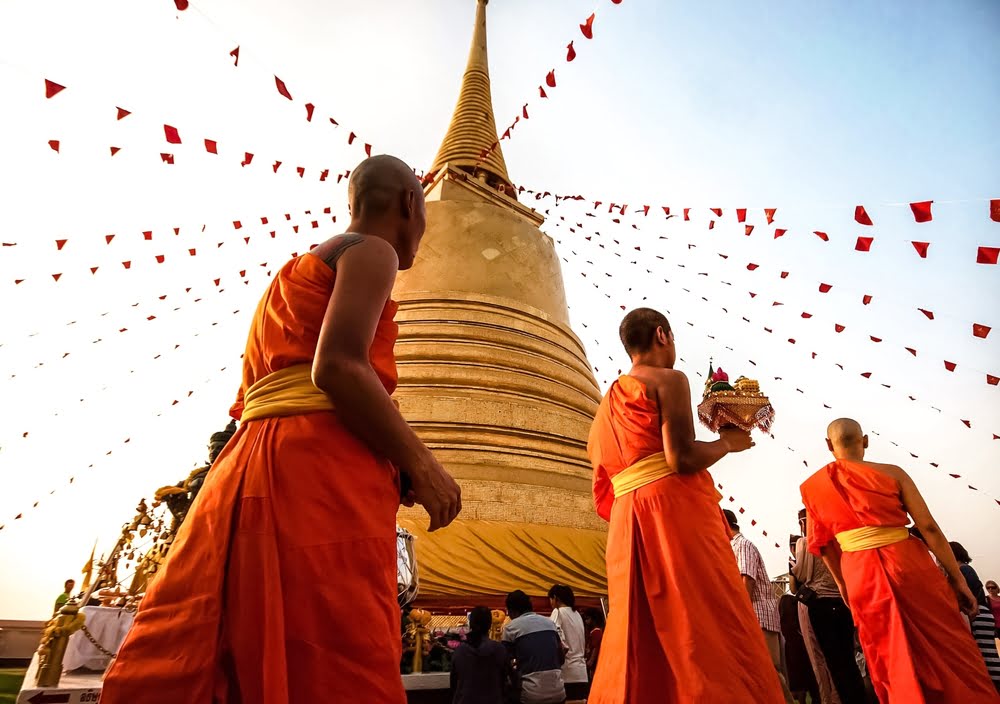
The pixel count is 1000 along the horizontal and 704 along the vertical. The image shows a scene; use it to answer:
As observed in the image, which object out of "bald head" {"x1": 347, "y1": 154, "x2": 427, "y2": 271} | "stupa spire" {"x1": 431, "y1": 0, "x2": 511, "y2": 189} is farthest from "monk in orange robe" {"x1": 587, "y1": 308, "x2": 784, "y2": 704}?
"stupa spire" {"x1": 431, "y1": 0, "x2": 511, "y2": 189}

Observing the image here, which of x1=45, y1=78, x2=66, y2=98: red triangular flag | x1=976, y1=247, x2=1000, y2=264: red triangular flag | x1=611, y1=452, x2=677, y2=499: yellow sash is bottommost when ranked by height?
x1=611, y1=452, x2=677, y2=499: yellow sash

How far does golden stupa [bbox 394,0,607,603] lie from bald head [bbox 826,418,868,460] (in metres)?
4.00

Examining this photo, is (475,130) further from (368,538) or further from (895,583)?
(368,538)

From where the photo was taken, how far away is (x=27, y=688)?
3088mm

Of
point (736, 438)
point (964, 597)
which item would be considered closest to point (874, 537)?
point (964, 597)

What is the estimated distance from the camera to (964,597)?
3668mm

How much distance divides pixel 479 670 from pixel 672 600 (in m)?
1.95

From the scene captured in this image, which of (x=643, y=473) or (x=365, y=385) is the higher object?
(x=643, y=473)

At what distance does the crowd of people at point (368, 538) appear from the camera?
4.42 ft

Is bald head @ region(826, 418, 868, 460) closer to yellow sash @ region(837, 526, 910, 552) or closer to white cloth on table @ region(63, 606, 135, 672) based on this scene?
yellow sash @ region(837, 526, 910, 552)

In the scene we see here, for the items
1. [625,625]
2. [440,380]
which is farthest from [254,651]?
[440,380]

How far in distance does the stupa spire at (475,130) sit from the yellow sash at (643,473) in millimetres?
12179

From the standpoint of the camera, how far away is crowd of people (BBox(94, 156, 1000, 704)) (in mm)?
1347

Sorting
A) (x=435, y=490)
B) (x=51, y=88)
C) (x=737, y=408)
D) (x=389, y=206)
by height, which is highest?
(x=51, y=88)
